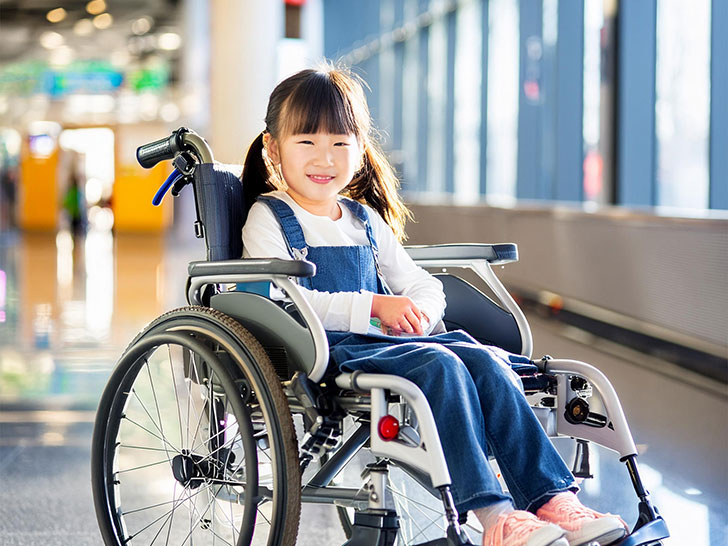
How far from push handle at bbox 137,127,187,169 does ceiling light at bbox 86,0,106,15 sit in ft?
78.1

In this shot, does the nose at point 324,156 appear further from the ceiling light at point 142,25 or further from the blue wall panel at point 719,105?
the ceiling light at point 142,25

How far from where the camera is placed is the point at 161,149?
92.2 inches

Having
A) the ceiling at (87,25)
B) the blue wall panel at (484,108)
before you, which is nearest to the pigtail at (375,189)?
the blue wall panel at (484,108)

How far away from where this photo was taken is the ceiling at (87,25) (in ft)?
82.7

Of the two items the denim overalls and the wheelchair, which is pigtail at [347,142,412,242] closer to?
the wheelchair

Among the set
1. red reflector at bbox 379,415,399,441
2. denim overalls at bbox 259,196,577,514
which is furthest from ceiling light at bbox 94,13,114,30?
red reflector at bbox 379,415,399,441

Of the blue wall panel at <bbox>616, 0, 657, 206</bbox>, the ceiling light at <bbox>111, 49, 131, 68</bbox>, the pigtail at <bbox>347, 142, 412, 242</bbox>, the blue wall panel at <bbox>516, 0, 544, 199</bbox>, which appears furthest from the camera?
the ceiling light at <bbox>111, 49, 131, 68</bbox>

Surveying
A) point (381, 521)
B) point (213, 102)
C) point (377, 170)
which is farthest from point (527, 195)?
point (381, 521)

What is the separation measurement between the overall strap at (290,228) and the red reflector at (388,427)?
0.50 metres

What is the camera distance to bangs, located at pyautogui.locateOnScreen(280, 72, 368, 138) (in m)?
2.20

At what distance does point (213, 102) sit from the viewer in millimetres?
12055

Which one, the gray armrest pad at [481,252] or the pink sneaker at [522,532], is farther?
the gray armrest pad at [481,252]

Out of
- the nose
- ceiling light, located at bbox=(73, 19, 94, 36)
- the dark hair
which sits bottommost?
the nose

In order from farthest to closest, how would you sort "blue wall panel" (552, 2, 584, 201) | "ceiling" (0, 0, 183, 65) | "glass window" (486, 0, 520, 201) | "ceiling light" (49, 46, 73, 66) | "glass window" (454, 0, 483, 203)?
"ceiling light" (49, 46, 73, 66) < "ceiling" (0, 0, 183, 65) < "glass window" (454, 0, 483, 203) < "glass window" (486, 0, 520, 201) < "blue wall panel" (552, 2, 584, 201)
